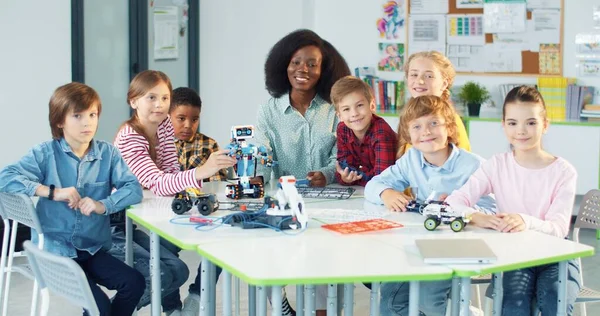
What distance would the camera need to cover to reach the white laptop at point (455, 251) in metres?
2.46

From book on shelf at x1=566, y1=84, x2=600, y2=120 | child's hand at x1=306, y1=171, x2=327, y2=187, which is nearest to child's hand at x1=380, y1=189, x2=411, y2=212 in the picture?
child's hand at x1=306, y1=171, x2=327, y2=187

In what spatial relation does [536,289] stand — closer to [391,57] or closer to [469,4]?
[469,4]

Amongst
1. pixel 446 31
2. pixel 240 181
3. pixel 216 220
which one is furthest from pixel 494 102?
pixel 216 220

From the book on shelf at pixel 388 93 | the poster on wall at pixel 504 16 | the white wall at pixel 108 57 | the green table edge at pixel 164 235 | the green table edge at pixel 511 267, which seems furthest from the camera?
the book on shelf at pixel 388 93

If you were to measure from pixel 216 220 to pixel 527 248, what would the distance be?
1.03 metres

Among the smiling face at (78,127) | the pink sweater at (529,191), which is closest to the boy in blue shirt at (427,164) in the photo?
the pink sweater at (529,191)

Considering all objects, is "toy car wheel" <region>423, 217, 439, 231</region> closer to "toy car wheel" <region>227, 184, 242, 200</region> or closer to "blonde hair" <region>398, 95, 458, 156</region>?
"blonde hair" <region>398, 95, 458, 156</region>

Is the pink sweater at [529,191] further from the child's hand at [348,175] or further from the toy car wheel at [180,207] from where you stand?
the toy car wheel at [180,207]

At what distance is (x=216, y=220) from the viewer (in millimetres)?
3031

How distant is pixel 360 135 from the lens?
3820mm

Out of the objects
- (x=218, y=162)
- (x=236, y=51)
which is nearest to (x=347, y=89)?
(x=218, y=162)

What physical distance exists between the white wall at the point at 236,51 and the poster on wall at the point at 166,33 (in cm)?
32

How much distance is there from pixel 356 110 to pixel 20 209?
139cm

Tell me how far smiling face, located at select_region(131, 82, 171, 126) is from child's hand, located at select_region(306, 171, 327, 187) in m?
0.67
